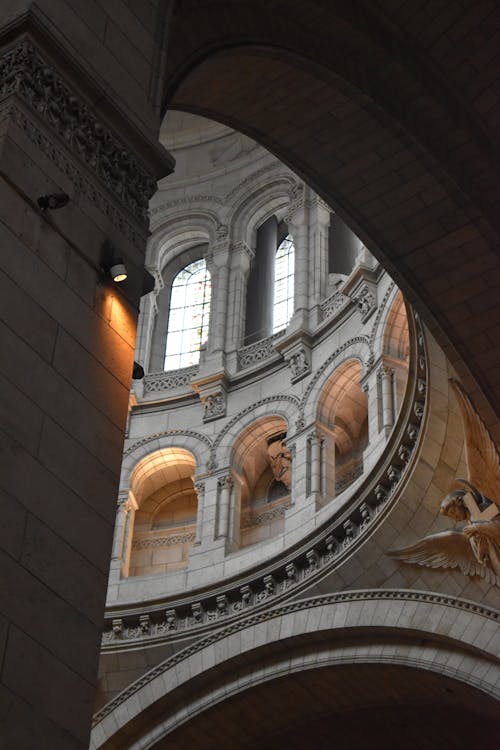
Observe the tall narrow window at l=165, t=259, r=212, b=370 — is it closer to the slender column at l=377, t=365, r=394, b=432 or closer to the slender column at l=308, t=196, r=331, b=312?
the slender column at l=308, t=196, r=331, b=312

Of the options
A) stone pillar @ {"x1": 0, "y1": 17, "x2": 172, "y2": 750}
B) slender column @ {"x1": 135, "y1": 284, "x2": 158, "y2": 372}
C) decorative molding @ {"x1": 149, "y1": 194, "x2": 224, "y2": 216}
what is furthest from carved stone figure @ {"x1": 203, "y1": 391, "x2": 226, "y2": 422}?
stone pillar @ {"x1": 0, "y1": 17, "x2": 172, "y2": 750}

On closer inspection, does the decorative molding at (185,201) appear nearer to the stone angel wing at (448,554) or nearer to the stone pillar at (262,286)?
the stone pillar at (262,286)

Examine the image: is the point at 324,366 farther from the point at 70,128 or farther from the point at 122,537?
the point at 70,128

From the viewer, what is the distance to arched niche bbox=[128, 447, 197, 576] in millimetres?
20234

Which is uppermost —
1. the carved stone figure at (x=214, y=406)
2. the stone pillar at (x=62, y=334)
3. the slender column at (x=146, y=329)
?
the slender column at (x=146, y=329)

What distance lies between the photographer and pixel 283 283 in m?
22.9

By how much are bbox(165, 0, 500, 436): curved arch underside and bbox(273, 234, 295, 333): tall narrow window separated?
9220 mm

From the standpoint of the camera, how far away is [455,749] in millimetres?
16734

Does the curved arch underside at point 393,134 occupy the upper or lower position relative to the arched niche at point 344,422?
lower

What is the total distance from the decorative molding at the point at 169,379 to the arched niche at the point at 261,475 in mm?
2129

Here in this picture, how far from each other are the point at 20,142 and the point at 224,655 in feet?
35.7

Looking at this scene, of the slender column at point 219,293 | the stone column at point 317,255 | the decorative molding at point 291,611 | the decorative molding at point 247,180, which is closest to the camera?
the decorative molding at point 291,611

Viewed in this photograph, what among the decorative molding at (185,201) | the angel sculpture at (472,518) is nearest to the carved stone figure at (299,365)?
the angel sculpture at (472,518)

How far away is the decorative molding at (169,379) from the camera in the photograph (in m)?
21.9
